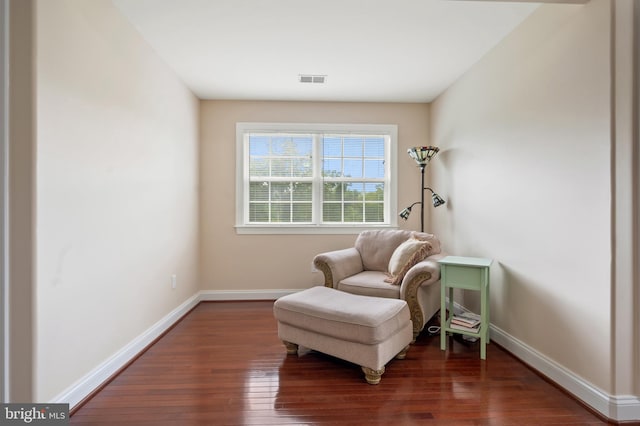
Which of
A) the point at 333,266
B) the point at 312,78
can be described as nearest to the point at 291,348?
the point at 333,266

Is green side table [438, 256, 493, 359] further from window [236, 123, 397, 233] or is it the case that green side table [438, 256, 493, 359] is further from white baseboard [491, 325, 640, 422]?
window [236, 123, 397, 233]

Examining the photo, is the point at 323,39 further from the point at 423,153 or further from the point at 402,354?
the point at 402,354

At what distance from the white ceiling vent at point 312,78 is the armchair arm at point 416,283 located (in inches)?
81.5

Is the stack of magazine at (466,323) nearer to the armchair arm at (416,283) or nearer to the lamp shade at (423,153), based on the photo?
the armchair arm at (416,283)

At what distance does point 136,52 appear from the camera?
233 centimetres

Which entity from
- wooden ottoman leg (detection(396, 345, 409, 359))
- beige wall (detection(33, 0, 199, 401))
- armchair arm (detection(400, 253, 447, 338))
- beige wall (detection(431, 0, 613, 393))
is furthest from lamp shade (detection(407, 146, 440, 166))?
beige wall (detection(33, 0, 199, 401))

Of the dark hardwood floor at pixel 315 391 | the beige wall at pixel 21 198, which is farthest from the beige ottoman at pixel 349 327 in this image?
the beige wall at pixel 21 198

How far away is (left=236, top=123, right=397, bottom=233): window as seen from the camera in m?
3.80

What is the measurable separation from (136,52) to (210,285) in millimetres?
2578

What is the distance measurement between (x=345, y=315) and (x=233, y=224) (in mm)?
2220

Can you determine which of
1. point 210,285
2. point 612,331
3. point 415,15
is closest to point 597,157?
point 612,331

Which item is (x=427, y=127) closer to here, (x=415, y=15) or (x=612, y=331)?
(x=415, y=15)

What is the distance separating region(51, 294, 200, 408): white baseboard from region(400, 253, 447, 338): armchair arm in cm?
213

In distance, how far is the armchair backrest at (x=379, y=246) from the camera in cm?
312
